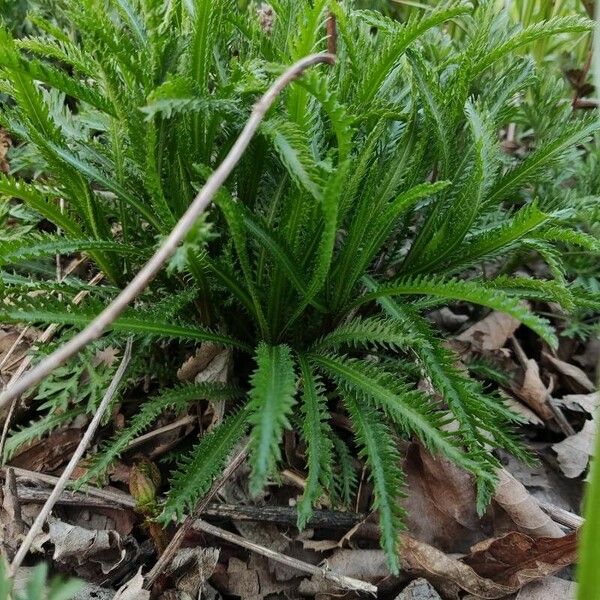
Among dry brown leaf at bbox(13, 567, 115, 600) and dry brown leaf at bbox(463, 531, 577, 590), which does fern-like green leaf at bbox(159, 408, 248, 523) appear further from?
dry brown leaf at bbox(463, 531, 577, 590)

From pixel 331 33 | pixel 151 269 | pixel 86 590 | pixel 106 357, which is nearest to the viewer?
pixel 151 269

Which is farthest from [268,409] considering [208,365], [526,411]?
[526,411]

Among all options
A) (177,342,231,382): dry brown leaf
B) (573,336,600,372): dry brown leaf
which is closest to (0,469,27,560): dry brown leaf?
(177,342,231,382): dry brown leaf

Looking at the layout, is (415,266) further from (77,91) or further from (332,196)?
(77,91)

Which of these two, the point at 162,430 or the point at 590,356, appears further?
the point at 590,356

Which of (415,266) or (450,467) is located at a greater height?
(415,266)

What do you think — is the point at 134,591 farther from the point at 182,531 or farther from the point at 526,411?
the point at 526,411

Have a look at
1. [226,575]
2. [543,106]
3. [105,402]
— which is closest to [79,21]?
[105,402]
